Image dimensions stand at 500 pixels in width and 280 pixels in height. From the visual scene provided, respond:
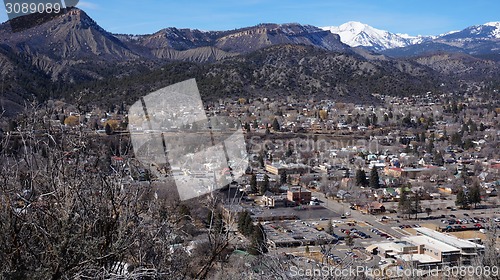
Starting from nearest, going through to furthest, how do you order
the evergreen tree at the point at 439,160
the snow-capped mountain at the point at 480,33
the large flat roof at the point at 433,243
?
1. the large flat roof at the point at 433,243
2. the evergreen tree at the point at 439,160
3. the snow-capped mountain at the point at 480,33

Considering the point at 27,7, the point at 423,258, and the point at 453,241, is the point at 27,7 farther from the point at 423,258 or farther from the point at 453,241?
the point at 453,241

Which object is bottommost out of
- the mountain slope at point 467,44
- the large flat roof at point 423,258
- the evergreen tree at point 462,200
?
the evergreen tree at point 462,200

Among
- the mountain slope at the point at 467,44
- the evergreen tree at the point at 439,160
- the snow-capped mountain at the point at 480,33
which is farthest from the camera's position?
the snow-capped mountain at the point at 480,33

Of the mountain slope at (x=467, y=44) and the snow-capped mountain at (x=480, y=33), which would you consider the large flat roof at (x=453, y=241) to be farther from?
the snow-capped mountain at (x=480, y=33)

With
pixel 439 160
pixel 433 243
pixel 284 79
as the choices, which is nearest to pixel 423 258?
pixel 433 243

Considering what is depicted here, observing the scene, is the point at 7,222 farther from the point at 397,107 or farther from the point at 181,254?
the point at 397,107

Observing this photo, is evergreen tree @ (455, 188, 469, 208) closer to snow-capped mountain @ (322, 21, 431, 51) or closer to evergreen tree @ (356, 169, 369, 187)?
evergreen tree @ (356, 169, 369, 187)

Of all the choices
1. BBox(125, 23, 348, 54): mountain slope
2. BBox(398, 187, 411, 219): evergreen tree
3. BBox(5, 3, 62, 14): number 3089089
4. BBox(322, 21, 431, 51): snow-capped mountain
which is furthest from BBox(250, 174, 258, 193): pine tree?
BBox(322, 21, 431, 51): snow-capped mountain

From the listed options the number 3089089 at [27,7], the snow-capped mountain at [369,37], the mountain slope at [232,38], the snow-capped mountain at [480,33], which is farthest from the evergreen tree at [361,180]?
the snow-capped mountain at [369,37]

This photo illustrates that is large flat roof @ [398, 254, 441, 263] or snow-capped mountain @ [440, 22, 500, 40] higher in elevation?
snow-capped mountain @ [440, 22, 500, 40]
